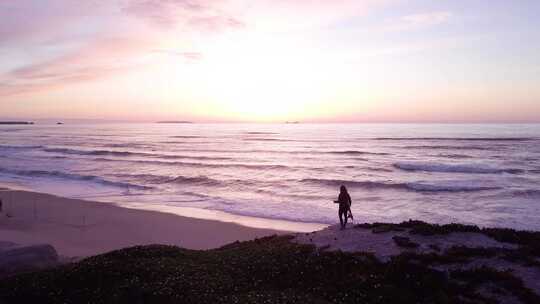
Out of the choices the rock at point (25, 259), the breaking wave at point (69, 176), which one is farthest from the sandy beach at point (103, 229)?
the breaking wave at point (69, 176)

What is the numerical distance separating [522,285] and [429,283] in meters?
2.10

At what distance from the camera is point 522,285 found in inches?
406

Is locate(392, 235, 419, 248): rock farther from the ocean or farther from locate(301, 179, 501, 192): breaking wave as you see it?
locate(301, 179, 501, 192): breaking wave

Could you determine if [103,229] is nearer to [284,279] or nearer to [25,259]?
[25,259]

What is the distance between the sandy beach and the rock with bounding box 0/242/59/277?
3443 millimetres

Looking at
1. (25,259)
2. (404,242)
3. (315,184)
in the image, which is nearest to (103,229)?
(25,259)

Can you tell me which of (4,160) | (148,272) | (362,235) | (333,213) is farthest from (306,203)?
(4,160)

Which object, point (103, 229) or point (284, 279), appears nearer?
point (284, 279)

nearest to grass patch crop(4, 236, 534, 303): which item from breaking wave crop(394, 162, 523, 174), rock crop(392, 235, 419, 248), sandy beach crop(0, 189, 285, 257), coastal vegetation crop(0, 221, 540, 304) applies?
coastal vegetation crop(0, 221, 540, 304)

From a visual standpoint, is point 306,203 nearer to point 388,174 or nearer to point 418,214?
point 418,214

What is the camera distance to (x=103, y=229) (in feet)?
77.5

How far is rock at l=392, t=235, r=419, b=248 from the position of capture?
13.2m

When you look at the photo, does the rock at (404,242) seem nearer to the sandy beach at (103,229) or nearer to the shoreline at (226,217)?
the shoreline at (226,217)

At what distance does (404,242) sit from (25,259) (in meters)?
12.5
